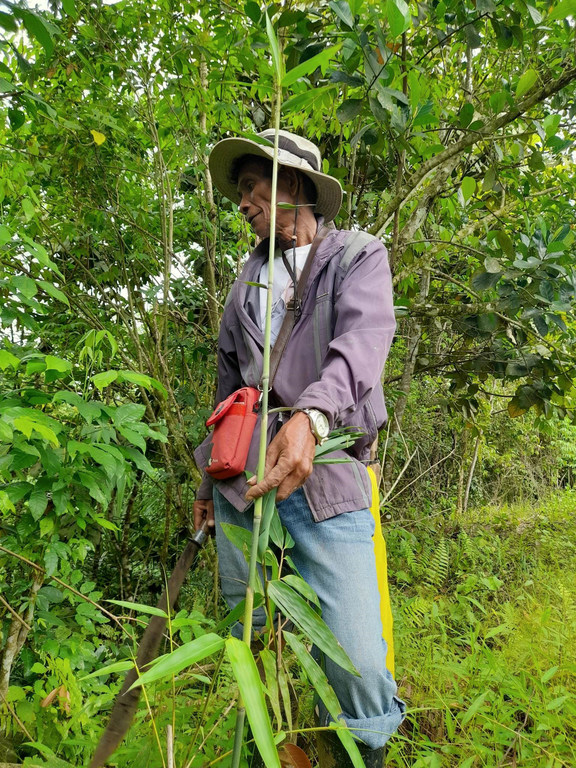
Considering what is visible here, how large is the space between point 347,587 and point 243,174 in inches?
55.5

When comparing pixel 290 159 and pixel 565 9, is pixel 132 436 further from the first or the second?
pixel 565 9

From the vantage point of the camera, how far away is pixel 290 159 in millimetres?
1851

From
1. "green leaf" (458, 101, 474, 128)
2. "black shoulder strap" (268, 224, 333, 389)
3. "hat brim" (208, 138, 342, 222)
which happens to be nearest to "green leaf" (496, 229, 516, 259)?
"green leaf" (458, 101, 474, 128)

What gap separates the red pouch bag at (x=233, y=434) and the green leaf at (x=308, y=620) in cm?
76

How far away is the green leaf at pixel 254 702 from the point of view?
29.0 inches

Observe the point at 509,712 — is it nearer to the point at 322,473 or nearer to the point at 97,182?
the point at 322,473

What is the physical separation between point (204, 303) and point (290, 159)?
6.71ft

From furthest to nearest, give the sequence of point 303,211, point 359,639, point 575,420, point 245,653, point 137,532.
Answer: point 137,532, point 575,420, point 303,211, point 359,639, point 245,653

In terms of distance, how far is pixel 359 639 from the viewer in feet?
5.21

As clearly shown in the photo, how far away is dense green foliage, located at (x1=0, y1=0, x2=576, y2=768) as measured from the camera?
1.83m

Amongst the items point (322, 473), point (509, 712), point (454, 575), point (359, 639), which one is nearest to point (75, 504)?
point (322, 473)

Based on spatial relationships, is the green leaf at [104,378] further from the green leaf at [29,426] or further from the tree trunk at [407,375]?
the tree trunk at [407,375]

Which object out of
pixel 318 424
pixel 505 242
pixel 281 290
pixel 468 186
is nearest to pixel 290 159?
pixel 281 290

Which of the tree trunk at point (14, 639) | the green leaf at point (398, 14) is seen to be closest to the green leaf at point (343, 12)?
the green leaf at point (398, 14)
